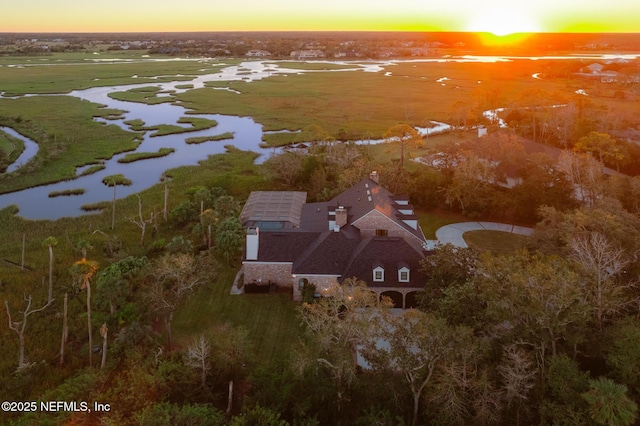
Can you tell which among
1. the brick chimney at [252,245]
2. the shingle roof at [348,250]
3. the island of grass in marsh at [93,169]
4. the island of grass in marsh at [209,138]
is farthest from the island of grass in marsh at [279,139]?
the brick chimney at [252,245]

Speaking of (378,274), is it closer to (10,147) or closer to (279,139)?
(279,139)

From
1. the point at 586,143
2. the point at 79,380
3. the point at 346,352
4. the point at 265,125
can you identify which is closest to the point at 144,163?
the point at 265,125

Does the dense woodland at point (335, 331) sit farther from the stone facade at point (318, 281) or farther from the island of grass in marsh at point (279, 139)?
the island of grass in marsh at point (279, 139)

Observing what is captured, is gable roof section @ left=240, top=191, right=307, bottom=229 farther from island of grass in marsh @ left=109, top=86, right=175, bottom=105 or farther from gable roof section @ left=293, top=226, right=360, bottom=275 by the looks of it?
island of grass in marsh @ left=109, top=86, right=175, bottom=105

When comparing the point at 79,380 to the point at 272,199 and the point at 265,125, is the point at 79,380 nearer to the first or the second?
the point at 272,199

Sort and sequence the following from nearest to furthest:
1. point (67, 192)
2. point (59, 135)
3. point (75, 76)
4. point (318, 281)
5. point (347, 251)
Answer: point (318, 281), point (347, 251), point (67, 192), point (59, 135), point (75, 76)

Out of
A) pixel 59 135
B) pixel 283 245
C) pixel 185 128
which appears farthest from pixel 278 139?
pixel 283 245
